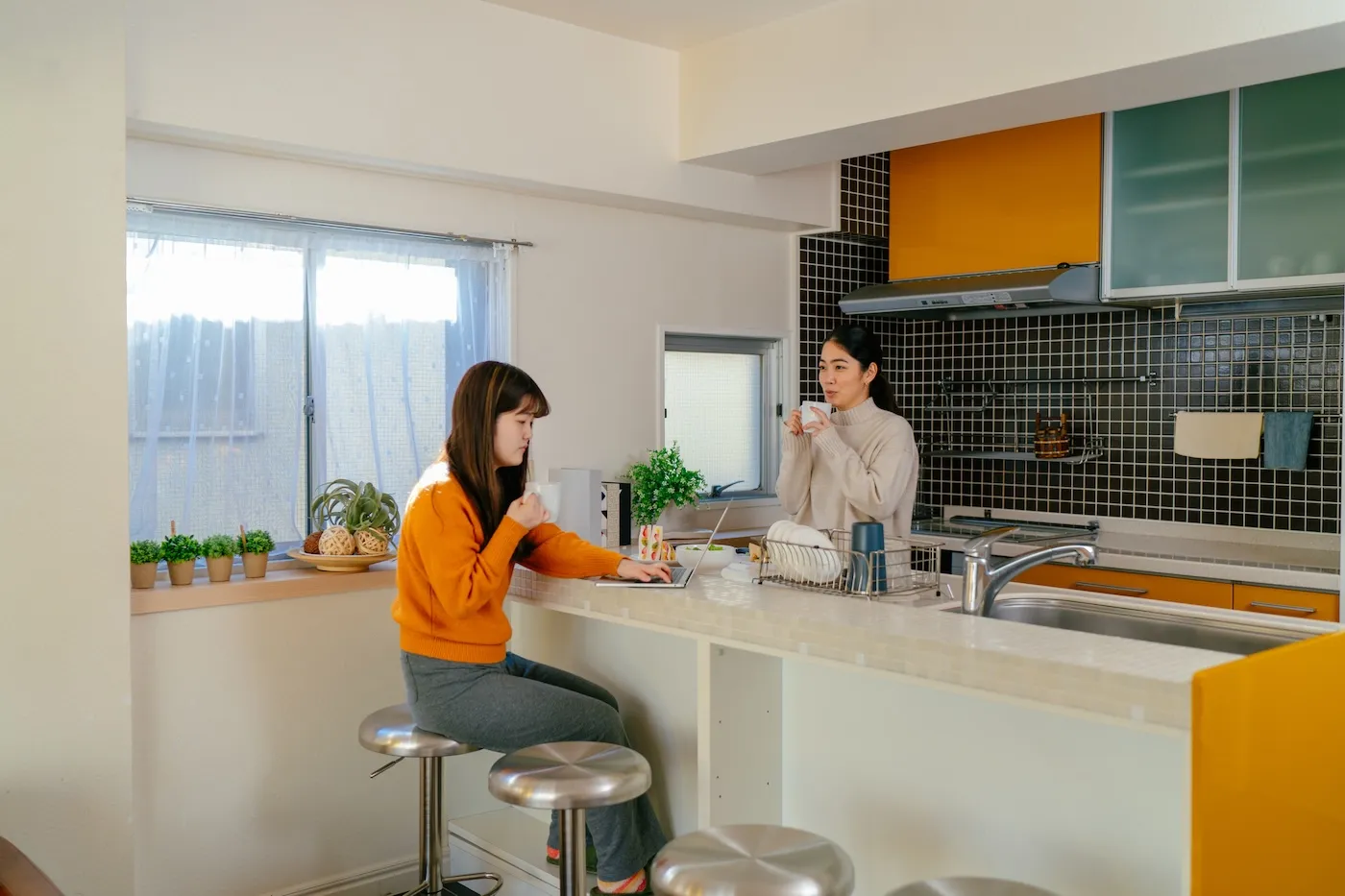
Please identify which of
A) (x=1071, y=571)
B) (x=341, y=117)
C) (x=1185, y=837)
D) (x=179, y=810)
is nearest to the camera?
(x=1185, y=837)

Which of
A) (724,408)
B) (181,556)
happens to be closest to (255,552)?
(181,556)

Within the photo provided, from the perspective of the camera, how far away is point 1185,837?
152cm

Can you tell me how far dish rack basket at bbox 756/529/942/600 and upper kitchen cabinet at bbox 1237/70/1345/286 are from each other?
2.08m

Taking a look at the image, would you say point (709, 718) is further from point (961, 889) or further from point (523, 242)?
point (523, 242)

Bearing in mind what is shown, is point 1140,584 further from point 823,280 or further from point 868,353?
point 823,280

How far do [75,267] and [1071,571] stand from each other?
3.26m

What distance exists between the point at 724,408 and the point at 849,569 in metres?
2.25

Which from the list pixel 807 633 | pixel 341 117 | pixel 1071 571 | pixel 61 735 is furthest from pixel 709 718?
pixel 1071 571

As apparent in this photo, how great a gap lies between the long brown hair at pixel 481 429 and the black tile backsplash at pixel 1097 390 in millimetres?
2277

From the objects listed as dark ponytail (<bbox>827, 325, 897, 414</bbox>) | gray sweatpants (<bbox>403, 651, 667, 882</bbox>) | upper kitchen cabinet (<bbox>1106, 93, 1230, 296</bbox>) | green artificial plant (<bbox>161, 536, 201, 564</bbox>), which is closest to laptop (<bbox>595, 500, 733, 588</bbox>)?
gray sweatpants (<bbox>403, 651, 667, 882</bbox>)

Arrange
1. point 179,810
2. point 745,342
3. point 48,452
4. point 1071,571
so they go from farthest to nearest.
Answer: point 745,342 < point 1071,571 < point 179,810 < point 48,452

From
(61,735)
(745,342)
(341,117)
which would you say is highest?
(341,117)

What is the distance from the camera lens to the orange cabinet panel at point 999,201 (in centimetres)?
417

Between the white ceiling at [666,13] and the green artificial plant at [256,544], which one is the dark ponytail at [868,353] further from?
the green artificial plant at [256,544]
